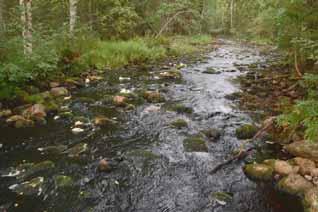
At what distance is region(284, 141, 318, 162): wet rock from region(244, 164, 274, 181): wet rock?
63 centimetres

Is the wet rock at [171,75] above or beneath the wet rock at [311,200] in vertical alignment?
above

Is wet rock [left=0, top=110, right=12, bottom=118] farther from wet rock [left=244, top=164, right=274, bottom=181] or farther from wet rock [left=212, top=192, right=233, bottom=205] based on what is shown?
wet rock [left=244, top=164, right=274, bottom=181]

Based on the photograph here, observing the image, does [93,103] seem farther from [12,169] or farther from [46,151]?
[12,169]

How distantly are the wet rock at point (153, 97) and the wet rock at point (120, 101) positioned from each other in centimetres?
58

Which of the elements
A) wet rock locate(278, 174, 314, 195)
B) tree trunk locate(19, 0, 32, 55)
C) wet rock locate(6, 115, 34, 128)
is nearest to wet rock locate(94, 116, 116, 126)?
wet rock locate(6, 115, 34, 128)

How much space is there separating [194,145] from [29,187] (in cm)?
265

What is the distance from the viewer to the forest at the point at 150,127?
161 inches

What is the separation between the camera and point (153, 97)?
797cm

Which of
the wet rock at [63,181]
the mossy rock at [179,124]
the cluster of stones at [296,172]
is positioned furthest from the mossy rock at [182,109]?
the wet rock at [63,181]

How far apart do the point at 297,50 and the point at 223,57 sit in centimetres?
682

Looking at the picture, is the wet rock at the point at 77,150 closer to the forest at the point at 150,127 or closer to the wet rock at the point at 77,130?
the forest at the point at 150,127

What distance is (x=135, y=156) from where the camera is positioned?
5.13m

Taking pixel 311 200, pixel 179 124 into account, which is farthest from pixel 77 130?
pixel 311 200

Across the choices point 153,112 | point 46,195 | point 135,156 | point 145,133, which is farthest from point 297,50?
point 46,195
